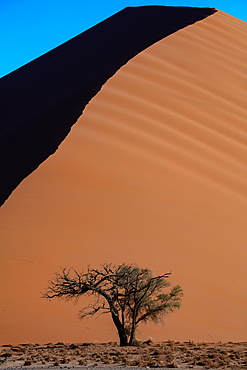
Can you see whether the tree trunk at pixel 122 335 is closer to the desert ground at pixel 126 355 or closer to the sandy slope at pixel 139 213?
the desert ground at pixel 126 355

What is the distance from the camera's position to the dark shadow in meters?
20.6

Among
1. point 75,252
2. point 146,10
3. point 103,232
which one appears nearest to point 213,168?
point 103,232

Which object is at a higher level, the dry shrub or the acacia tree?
the acacia tree

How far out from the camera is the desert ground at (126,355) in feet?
30.8

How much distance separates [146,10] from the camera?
4641 cm

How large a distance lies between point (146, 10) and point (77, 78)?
1718cm

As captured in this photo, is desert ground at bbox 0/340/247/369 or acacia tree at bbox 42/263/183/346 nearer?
desert ground at bbox 0/340/247/369

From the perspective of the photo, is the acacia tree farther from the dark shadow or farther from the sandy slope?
the dark shadow

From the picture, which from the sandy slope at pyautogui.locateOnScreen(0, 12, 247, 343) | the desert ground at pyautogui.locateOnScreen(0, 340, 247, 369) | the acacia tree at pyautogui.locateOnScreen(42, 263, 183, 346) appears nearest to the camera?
the desert ground at pyautogui.locateOnScreen(0, 340, 247, 369)

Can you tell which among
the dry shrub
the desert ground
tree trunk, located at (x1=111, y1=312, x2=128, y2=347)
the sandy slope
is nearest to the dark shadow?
the sandy slope

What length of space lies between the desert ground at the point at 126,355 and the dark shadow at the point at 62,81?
21.8ft

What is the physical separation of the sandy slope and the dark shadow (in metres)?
1.05

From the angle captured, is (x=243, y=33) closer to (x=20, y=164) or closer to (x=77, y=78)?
(x=77, y=78)

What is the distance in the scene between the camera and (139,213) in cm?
1664
